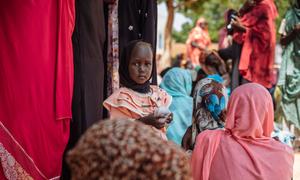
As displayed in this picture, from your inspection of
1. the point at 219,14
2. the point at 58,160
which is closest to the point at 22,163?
the point at 58,160

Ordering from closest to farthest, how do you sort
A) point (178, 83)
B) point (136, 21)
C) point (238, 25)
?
1. point (136, 21)
2. point (178, 83)
3. point (238, 25)

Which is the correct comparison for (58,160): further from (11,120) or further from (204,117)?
(204,117)

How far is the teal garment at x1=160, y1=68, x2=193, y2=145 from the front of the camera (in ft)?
17.9

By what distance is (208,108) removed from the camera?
429 centimetres

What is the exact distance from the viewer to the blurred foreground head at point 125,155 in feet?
5.55

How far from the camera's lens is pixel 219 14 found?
159 ft

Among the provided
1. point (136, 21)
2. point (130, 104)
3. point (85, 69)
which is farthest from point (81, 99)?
point (136, 21)

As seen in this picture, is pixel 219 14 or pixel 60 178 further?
pixel 219 14

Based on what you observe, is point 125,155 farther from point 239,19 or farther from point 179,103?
point 239,19

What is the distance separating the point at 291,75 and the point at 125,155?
7.23 m

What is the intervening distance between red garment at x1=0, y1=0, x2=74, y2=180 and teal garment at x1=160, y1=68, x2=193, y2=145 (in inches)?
81.0

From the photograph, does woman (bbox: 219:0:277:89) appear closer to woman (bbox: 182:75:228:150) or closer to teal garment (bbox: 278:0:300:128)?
teal garment (bbox: 278:0:300:128)

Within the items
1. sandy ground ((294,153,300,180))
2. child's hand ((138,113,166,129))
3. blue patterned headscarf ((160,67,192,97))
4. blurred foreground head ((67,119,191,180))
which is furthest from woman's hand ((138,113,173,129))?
sandy ground ((294,153,300,180))

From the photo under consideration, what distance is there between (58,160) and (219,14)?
151 ft
